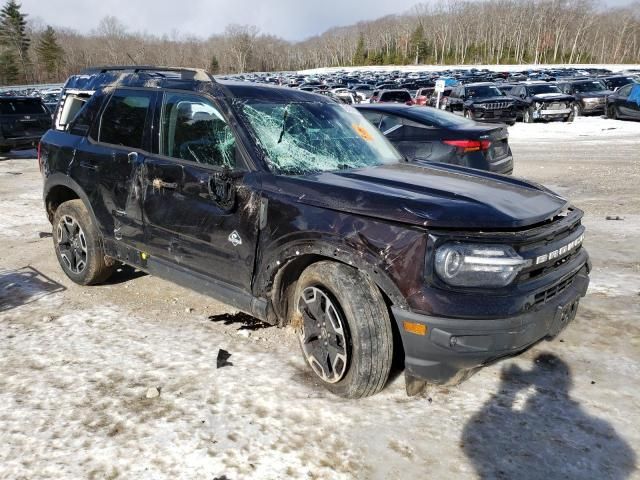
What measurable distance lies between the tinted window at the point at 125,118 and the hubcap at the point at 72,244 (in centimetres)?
91

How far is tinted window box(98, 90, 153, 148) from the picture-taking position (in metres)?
4.34

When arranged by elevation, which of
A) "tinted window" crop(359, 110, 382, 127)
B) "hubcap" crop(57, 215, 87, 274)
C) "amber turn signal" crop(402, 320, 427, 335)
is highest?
"tinted window" crop(359, 110, 382, 127)

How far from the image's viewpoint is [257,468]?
8.82 ft

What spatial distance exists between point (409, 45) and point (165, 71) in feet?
478

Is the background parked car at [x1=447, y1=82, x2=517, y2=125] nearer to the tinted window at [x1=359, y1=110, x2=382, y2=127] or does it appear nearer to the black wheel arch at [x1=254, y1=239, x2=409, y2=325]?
the tinted window at [x1=359, y1=110, x2=382, y2=127]

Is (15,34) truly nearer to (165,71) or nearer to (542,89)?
(542,89)

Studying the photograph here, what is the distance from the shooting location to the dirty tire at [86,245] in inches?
191

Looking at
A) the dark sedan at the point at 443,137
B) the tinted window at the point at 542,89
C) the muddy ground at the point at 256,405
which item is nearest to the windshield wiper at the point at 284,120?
the muddy ground at the point at 256,405

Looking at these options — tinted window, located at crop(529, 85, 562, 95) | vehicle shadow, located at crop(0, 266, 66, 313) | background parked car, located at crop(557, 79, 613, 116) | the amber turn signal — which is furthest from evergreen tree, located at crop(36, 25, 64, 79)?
the amber turn signal

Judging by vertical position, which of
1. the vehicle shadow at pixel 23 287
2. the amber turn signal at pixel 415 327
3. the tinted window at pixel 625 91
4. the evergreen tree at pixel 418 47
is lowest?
the vehicle shadow at pixel 23 287

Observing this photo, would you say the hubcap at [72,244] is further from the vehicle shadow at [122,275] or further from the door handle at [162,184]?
the door handle at [162,184]

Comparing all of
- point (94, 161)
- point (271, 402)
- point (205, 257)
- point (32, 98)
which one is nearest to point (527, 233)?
point (271, 402)

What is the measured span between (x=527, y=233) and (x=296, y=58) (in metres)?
178

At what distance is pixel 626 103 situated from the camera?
20.6 metres
